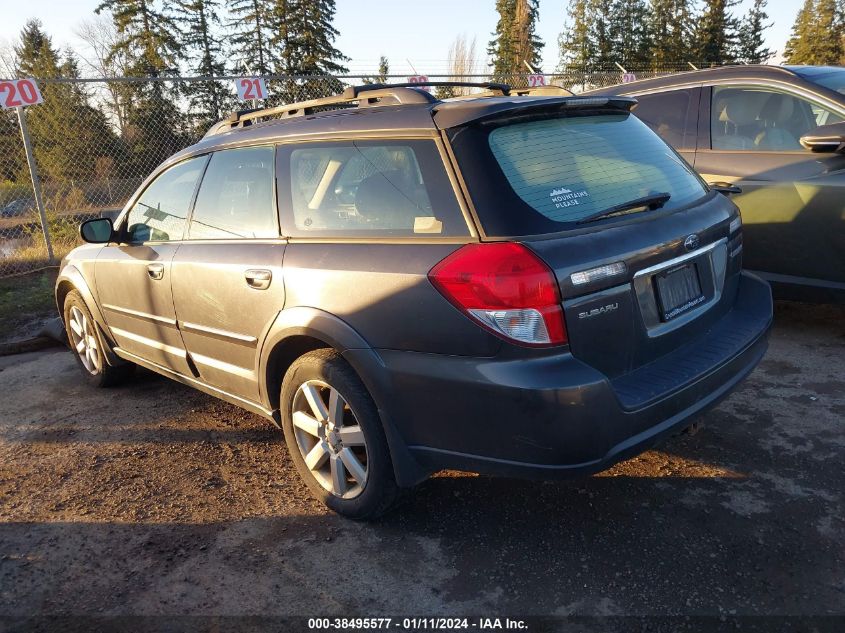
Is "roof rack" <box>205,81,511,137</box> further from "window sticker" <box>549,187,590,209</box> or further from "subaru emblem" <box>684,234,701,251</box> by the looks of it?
"subaru emblem" <box>684,234,701,251</box>

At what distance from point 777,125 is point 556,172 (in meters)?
3.15

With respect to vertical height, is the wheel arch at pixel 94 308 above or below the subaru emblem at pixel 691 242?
below

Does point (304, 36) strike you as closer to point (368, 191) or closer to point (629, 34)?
point (629, 34)

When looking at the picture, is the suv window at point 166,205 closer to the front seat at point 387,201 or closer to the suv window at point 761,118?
the front seat at point 387,201

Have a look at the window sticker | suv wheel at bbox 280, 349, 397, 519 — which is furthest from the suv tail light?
suv wheel at bbox 280, 349, 397, 519

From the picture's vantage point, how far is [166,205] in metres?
3.96

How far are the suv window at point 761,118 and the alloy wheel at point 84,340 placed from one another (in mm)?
4896

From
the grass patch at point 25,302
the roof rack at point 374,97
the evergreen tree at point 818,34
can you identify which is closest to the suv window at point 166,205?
the roof rack at point 374,97

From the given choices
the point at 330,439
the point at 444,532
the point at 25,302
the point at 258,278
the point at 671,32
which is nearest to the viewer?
the point at 444,532

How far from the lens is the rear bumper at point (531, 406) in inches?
86.8

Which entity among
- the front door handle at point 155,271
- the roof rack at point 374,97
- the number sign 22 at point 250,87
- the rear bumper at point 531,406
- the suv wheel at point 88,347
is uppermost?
the number sign 22 at point 250,87

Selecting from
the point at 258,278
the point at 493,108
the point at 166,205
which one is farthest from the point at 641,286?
the point at 166,205

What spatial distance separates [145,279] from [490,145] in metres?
2.41

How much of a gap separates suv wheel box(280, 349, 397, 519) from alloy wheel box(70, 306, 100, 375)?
2.41 m
